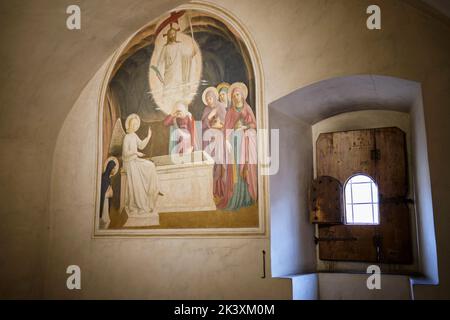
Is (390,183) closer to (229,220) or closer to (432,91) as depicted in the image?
(432,91)

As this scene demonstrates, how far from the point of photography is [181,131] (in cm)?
698

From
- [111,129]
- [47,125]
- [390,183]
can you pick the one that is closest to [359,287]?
[390,183]

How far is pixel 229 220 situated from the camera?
6410mm

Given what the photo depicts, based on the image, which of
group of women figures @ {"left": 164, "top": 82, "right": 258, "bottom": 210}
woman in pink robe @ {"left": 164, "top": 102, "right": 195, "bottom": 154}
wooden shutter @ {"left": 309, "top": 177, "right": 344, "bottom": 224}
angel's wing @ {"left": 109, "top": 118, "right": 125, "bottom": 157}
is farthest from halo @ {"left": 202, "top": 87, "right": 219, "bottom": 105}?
wooden shutter @ {"left": 309, "top": 177, "right": 344, "bottom": 224}

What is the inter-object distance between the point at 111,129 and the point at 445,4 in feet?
16.6

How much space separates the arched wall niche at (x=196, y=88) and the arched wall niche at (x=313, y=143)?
342 millimetres

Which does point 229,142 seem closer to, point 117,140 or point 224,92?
point 224,92

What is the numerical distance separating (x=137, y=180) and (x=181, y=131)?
1.05 meters

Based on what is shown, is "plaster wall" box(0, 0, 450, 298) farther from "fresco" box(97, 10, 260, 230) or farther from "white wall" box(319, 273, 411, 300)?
"white wall" box(319, 273, 411, 300)

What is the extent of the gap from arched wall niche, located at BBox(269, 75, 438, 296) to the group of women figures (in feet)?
1.07

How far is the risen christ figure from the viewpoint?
7.09m

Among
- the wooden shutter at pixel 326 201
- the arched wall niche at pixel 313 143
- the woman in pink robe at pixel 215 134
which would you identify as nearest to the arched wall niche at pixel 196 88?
the woman in pink robe at pixel 215 134
